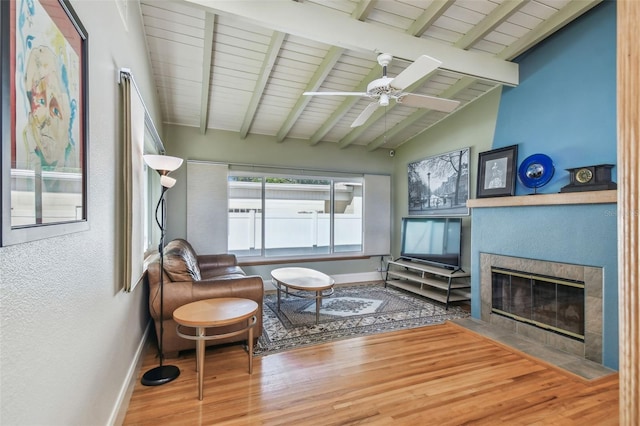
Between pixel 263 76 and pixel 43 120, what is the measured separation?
9.25 ft

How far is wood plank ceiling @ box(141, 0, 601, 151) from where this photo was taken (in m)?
2.65

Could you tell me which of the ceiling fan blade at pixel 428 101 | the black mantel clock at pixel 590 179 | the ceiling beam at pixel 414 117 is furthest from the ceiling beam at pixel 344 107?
the black mantel clock at pixel 590 179

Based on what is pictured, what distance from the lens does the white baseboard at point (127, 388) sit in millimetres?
1726

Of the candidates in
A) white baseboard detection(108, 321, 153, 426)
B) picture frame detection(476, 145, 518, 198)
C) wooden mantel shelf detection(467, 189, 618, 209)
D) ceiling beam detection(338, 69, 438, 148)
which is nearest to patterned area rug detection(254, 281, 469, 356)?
white baseboard detection(108, 321, 153, 426)

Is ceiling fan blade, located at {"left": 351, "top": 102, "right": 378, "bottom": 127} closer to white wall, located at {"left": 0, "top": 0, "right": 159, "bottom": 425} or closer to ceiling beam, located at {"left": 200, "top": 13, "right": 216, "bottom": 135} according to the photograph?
ceiling beam, located at {"left": 200, "top": 13, "right": 216, "bottom": 135}

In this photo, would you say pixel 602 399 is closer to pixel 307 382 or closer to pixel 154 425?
pixel 307 382

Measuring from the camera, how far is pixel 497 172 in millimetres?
3727

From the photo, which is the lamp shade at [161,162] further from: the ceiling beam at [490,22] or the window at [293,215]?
the ceiling beam at [490,22]

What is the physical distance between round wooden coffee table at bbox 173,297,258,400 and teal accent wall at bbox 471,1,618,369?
288 centimetres

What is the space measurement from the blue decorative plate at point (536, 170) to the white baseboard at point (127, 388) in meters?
4.11

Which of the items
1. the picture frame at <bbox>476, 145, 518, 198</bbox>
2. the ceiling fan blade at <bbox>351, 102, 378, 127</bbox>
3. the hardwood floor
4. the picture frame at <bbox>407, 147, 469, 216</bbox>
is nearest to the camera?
the hardwood floor

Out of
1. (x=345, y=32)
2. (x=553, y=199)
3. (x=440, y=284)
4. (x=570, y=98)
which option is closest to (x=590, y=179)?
(x=553, y=199)

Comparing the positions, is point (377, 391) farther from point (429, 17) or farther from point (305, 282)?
point (429, 17)

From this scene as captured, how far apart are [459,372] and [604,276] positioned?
1512mm
